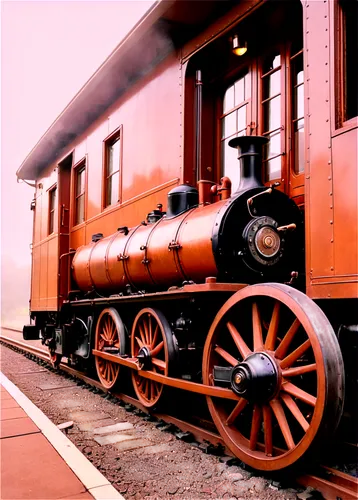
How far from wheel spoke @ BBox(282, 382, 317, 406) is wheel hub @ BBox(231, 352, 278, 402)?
0.07 m

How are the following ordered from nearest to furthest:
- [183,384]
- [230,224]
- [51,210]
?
[230,224], [183,384], [51,210]

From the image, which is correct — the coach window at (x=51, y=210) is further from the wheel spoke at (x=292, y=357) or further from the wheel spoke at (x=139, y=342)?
the wheel spoke at (x=292, y=357)

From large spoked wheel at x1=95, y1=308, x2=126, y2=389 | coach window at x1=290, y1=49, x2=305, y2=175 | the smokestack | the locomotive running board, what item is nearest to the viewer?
the locomotive running board

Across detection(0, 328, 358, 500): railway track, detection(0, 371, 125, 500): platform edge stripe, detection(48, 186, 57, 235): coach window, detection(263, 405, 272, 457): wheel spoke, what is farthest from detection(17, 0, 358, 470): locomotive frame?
detection(48, 186, 57, 235): coach window

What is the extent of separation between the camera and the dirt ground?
2.97m

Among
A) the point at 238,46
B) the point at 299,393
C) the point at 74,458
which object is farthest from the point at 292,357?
the point at 238,46

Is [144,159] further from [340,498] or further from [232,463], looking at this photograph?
[340,498]

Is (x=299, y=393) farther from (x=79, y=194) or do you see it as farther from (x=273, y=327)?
(x=79, y=194)

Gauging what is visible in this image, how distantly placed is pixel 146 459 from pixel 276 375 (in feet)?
4.32

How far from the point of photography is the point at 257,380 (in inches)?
121

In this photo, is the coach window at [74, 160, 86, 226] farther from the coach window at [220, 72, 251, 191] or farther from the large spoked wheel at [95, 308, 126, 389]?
the coach window at [220, 72, 251, 191]

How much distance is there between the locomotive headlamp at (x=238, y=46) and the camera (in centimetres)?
462

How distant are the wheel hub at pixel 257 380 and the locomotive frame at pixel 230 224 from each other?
0.01 metres

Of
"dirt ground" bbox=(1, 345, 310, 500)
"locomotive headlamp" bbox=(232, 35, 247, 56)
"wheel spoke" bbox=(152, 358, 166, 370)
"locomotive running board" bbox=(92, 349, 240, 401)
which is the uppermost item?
"locomotive headlamp" bbox=(232, 35, 247, 56)
